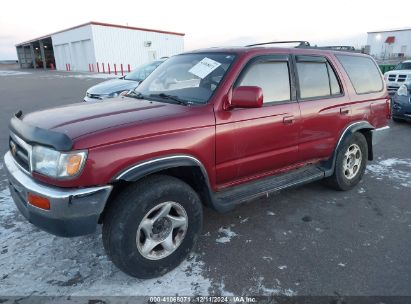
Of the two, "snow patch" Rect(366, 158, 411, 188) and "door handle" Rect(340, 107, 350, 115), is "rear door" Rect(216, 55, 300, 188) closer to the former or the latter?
"door handle" Rect(340, 107, 350, 115)

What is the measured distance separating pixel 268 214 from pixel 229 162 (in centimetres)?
107

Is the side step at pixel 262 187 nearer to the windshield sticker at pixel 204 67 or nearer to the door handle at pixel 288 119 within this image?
the door handle at pixel 288 119

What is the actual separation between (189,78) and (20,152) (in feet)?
5.49

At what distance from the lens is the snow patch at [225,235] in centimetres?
320

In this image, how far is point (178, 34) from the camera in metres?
39.6

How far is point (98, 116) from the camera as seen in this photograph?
8.68ft

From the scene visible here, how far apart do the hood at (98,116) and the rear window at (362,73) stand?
2501 millimetres

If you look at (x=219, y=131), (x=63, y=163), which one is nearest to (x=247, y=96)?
(x=219, y=131)

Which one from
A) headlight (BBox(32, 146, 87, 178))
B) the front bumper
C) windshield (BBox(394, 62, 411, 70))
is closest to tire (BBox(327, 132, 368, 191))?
the front bumper

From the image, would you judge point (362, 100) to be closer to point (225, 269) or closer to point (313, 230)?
point (313, 230)

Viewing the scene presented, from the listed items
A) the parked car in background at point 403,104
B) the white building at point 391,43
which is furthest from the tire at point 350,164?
the white building at point 391,43

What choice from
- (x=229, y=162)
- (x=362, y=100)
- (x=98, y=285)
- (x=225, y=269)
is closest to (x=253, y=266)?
(x=225, y=269)

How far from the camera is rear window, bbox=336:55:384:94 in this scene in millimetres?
4176

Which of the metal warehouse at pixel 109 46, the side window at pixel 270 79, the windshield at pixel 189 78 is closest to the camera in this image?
the windshield at pixel 189 78
